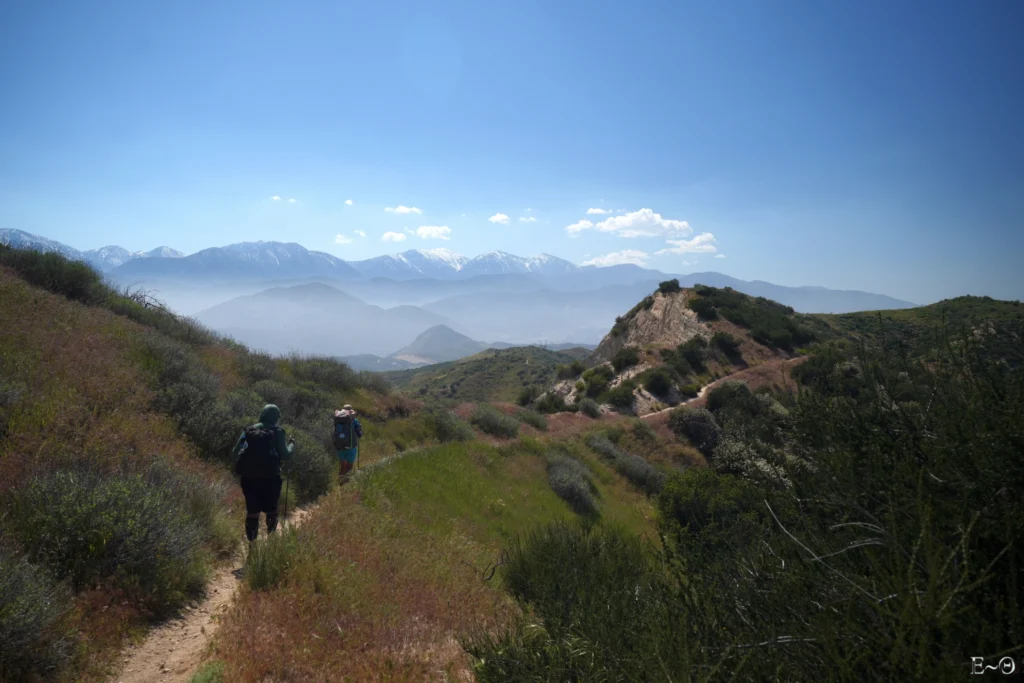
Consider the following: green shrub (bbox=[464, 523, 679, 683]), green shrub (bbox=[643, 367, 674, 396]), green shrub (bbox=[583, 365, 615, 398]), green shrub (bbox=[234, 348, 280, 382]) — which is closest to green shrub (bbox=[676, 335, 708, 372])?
green shrub (bbox=[643, 367, 674, 396])

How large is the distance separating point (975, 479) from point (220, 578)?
299 inches

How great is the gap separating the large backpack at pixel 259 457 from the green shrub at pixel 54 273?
1089 cm

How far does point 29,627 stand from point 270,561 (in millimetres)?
2185

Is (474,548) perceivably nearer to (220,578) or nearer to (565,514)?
(220,578)

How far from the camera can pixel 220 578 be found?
636 cm

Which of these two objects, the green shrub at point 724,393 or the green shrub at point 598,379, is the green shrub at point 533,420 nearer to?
the green shrub at point 724,393

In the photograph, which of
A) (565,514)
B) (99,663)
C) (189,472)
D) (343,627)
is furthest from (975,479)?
(565,514)

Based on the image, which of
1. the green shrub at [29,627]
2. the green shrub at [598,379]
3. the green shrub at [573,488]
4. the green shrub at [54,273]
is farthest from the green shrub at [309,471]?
the green shrub at [598,379]

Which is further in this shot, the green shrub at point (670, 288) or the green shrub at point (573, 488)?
the green shrub at point (670, 288)

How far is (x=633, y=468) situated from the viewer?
20.1m

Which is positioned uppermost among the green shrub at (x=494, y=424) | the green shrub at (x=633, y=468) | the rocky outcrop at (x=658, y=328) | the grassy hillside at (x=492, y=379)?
the rocky outcrop at (x=658, y=328)

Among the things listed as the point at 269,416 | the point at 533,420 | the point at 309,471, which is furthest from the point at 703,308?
the point at 269,416

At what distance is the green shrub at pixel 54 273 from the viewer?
1355 cm

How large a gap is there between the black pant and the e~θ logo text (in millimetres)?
7373
